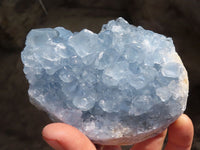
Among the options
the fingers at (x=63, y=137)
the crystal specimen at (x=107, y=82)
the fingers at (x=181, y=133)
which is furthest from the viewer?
the fingers at (x=181, y=133)

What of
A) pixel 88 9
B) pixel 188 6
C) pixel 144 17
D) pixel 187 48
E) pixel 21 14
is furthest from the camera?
pixel 88 9

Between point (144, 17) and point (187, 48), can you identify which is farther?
point (144, 17)

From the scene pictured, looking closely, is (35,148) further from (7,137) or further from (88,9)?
(88,9)

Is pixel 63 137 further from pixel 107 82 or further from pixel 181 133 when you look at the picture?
pixel 181 133

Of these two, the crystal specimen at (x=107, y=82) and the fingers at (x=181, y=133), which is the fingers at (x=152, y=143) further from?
the crystal specimen at (x=107, y=82)

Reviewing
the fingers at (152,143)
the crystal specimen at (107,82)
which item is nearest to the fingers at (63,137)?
the crystal specimen at (107,82)

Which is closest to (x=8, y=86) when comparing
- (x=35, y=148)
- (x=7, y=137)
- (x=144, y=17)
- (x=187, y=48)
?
(x=7, y=137)

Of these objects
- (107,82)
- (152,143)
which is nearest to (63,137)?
(107,82)
